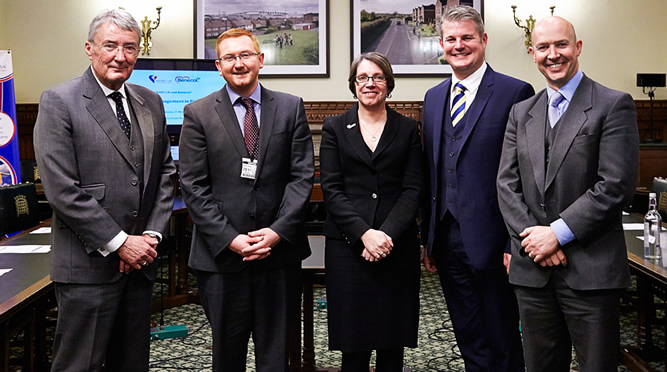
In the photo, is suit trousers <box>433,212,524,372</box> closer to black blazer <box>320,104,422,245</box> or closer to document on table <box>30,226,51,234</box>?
black blazer <box>320,104,422,245</box>

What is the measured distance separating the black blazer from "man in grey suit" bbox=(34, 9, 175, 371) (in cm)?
72

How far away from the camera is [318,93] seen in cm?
757

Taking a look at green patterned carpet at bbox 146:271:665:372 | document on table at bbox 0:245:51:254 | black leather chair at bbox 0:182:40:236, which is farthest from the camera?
black leather chair at bbox 0:182:40:236

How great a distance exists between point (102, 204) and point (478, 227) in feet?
4.80

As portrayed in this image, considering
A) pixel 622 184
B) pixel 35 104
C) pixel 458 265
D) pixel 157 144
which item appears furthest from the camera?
pixel 35 104

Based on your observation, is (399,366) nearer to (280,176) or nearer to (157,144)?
(280,176)

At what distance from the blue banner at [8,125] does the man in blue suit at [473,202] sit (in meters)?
5.37

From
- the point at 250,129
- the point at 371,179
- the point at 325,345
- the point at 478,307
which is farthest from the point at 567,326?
the point at 325,345

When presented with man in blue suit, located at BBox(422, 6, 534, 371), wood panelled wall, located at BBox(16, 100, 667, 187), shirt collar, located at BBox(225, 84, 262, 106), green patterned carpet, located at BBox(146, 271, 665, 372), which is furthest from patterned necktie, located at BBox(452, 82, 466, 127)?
wood panelled wall, located at BBox(16, 100, 667, 187)

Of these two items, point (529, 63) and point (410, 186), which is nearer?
point (410, 186)

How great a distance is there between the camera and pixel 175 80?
20.7 feet

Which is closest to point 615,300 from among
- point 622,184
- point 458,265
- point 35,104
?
point 622,184

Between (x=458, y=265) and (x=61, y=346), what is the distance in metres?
1.56

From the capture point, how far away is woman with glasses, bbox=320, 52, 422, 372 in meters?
2.63
